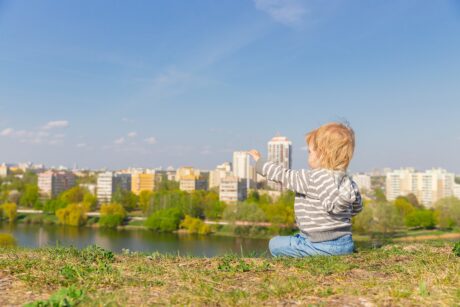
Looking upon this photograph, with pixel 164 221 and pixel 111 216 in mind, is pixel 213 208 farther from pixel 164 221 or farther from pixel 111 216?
pixel 111 216

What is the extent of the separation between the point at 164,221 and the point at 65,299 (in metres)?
41.7

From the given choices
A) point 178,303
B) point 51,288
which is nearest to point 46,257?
point 51,288

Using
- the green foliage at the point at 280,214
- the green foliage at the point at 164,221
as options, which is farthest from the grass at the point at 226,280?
the green foliage at the point at 164,221

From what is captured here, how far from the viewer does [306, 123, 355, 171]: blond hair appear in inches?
121

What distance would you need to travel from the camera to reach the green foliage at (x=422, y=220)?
4191 centimetres

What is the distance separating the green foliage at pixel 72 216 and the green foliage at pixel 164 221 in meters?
7.11

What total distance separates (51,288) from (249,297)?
1.00 meters

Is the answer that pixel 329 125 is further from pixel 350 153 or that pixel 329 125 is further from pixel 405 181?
pixel 405 181

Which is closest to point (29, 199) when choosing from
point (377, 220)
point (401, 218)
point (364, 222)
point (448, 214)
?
point (364, 222)

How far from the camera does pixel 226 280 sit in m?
2.33

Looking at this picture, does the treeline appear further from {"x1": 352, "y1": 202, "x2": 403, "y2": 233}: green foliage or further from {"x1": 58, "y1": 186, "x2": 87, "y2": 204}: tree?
{"x1": 58, "y1": 186, "x2": 87, "y2": 204}: tree

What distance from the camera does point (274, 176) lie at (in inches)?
126

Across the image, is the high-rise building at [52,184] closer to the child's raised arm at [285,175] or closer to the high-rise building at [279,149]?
the high-rise building at [279,149]

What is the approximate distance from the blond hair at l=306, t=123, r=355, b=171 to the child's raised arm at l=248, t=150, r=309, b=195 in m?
0.18
